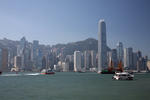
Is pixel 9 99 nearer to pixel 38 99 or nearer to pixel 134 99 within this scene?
pixel 38 99

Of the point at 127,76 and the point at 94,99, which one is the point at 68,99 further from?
the point at 127,76

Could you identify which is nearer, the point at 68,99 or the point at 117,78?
the point at 68,99

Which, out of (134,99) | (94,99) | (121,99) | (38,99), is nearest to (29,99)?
(38,99)

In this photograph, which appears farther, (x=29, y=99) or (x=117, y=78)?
(x=117, y=78)

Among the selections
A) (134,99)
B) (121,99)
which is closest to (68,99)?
(121,99)

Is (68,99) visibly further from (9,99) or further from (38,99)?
(9,99)

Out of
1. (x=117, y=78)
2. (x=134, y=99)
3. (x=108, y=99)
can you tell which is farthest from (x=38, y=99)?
(x=117, y=78)

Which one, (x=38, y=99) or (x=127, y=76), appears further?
(x=127, y=76)
